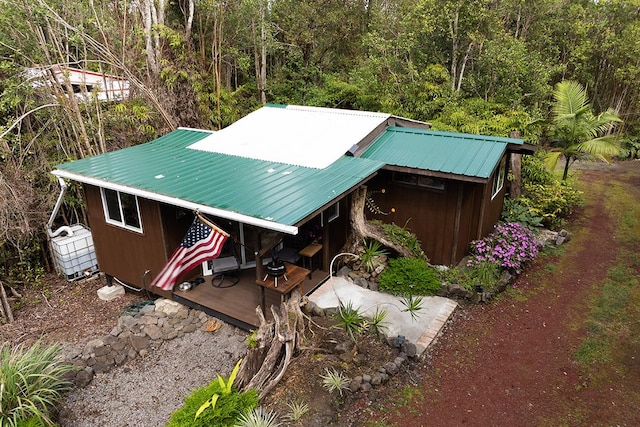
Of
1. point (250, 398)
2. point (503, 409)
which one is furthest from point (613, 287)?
point (250, 398)

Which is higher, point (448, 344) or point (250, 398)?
point (250, 398)

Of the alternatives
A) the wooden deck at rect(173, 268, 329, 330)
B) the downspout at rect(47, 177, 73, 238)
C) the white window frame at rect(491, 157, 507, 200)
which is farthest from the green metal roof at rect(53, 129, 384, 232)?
the white window frame at rect(491, 157, 507, 200)

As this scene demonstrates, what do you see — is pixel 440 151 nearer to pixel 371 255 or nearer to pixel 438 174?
pixel 438 174

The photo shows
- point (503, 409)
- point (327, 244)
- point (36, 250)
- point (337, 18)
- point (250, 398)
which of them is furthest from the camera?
point (337, 18)

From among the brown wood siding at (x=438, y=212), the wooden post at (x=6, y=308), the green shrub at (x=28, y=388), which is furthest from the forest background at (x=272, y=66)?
the brown wood siding at (x=438, y=212)

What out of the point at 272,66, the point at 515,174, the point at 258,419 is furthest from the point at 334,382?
the point at 272,66

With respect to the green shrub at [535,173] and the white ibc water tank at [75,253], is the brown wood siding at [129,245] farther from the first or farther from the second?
the green shrub at [535,173]

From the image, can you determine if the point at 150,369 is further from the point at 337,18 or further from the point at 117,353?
the point at 337,18
